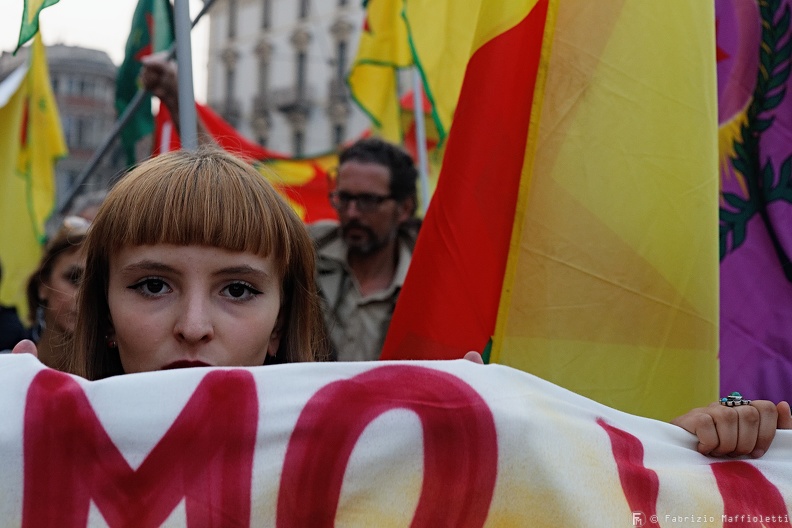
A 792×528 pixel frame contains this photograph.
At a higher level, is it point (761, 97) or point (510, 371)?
point (761, 97)

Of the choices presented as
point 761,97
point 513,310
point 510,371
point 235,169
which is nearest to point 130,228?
point 235,169

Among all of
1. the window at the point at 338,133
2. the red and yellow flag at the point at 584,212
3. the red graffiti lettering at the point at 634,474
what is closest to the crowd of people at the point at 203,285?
the red graffiti lettering at the point at 634,474

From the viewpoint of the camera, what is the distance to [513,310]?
1855mm

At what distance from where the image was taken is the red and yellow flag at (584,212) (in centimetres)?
180

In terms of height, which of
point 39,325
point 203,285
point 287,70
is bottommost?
point 287,70

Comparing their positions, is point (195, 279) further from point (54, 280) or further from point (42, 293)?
point (42, 293)

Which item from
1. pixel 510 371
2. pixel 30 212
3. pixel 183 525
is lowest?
pixel 30 212

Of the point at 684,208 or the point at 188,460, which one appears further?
the point at 684,208

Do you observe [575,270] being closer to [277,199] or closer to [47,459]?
[277,199]

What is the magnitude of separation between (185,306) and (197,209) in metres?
0.16

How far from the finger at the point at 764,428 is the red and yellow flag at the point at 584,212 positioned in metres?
0.41

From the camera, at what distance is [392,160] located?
3.50 metres

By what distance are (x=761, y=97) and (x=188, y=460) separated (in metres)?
1.69

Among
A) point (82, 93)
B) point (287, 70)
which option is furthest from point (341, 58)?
point (82, 93)
